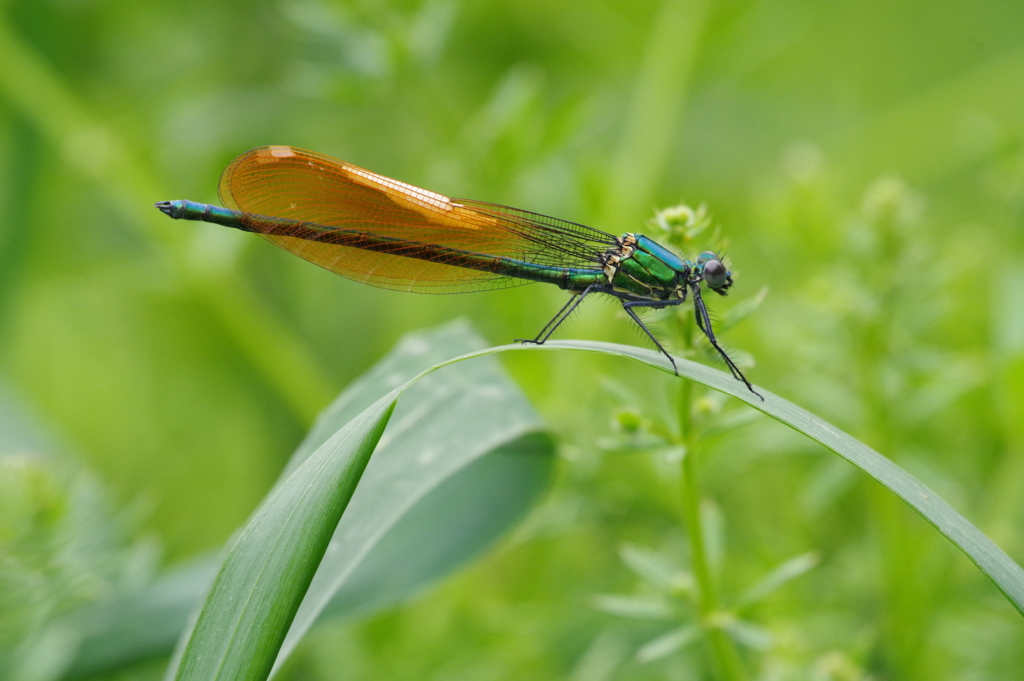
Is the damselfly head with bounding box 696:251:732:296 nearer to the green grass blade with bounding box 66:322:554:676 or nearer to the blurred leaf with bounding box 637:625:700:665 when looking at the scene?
the green grass blade with bounding box 66:322:554:676

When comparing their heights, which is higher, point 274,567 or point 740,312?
point 740,312

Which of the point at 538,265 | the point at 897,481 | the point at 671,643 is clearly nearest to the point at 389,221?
the point at 538,265

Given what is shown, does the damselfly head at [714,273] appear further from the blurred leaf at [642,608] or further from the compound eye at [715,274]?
the blurred leaf at [642,608]

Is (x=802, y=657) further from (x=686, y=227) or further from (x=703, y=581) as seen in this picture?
(x=686, y=227)

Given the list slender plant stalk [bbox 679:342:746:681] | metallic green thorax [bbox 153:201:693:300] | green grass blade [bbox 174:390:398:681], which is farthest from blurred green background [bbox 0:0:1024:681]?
green grass blade [bbox 174:390:398:681]

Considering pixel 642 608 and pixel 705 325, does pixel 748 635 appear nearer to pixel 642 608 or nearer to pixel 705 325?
pixel 642 608

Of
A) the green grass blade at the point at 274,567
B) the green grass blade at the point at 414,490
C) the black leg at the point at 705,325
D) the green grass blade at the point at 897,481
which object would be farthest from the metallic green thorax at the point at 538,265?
the green grass blade at the point at 274,567
